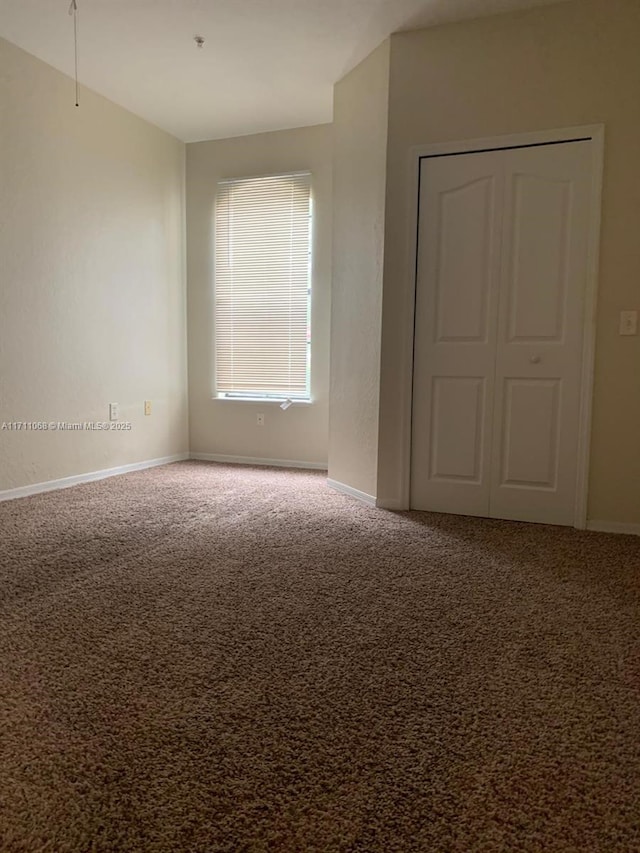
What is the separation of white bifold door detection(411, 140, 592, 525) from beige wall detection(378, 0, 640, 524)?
0.38 ft

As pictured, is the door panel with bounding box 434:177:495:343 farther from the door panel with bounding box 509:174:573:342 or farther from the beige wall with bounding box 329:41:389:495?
the beige wall with bounding box 329:41:389:495

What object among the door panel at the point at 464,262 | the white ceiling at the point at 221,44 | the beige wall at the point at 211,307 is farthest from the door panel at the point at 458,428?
the white ceiling at the point at 221,44

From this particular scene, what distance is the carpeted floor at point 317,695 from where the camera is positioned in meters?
1.00

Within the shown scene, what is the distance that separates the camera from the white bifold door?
2.84 meters

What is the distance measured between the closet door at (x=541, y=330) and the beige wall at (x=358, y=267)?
0.70m

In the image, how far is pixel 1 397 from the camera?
3.25 m

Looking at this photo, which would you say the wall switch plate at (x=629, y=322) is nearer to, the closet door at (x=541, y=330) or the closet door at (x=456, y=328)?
the closet door at (x=541, y=330)

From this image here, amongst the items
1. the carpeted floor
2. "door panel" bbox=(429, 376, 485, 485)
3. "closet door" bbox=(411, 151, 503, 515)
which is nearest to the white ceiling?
"closet door" bbox=(411, 151, 503, 515)

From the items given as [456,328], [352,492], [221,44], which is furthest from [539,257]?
[221,44]

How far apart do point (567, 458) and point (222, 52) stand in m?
3.03

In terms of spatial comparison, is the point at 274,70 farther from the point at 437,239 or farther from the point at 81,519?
the point at 81,519

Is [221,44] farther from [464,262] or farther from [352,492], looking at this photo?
[352,492]

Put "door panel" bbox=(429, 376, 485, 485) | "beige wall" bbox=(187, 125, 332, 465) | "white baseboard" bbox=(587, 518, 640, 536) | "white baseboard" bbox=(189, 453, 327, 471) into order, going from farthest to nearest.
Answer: "white baseboard" bbox=(189, 453, 327, 471) → "beige wall" bbox=(187, 125, 332, 465) → "door panel" bbox=(429, 376, 485, 485) → "white baseboard" bbox=(587, 518, 640, 536)

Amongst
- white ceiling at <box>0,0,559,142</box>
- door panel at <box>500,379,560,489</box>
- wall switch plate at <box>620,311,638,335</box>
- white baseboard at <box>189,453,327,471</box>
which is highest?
Result: white ceiling at <box>0,0,559,142</box>
